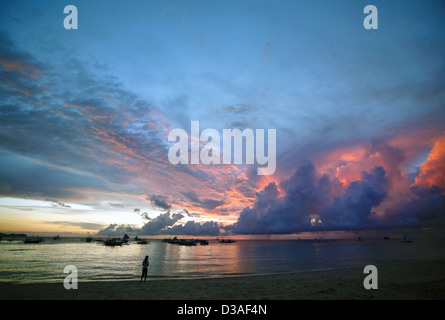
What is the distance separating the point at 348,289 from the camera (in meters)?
18.7

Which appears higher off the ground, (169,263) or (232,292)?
(232,292)

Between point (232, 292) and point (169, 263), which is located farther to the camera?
point (169, 263)
